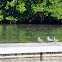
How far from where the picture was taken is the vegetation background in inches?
1510

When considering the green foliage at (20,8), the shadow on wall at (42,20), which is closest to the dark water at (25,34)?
the green foliage at (20,8)

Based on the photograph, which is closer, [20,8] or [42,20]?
[20,8]

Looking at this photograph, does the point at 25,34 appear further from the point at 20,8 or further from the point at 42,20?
the point at 42,20

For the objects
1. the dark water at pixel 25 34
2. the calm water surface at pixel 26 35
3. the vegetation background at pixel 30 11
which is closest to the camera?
the calm water surface at pixel 26 35

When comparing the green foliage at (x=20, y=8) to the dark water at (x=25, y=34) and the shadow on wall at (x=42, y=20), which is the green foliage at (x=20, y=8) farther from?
the dark water at (x=25, y=34)

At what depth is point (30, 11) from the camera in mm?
41281

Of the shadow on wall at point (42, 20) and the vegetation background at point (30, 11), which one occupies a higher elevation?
the vegetation background at point (30, 11)

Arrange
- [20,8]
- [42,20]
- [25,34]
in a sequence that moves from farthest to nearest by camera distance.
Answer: [42,20] → [20,8] → [25,34]

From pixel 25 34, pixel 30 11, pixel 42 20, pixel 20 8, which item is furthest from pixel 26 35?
pixel 42 20

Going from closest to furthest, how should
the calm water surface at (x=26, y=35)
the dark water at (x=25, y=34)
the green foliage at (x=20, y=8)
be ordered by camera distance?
the calm water surface at (x=26, y=35)
the dark water at (x=25, y=34)
the green foliage at (x=20, y=8)

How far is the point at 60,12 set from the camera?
1500 inches

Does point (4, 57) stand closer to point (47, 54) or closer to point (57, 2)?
point (47, 54)

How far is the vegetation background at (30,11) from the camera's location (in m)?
38.3

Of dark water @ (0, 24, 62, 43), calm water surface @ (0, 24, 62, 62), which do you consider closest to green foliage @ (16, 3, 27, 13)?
dark water @ (0, 24, 62, 43)
